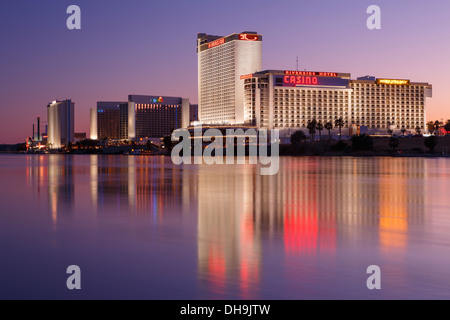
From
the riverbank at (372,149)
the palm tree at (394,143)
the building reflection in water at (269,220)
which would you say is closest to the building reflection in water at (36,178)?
the building reflection in water at (269,220)

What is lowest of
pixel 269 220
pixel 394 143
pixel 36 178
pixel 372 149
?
pixel 269 220

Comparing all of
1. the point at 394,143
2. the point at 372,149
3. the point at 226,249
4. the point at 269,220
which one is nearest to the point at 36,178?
the point at 269,220

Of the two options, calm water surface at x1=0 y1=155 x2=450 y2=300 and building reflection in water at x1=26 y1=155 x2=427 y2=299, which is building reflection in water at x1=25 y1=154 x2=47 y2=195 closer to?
building reflection in water at x1=26 y1=155 x2=427 y2=299


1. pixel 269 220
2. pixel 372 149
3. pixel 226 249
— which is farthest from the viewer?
pixel 372 149

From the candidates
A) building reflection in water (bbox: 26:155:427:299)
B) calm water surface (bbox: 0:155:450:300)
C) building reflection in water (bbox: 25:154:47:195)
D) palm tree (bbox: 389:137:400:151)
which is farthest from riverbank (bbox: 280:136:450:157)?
calm water surface (bbox: 0:155:450:300)

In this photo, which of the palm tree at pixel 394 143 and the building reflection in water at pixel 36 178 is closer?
the building reflection in water at pixel 36 178

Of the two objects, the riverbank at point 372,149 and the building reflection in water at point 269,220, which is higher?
the riverbank at point 372,149

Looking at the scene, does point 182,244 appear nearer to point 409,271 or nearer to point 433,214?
point 409,271

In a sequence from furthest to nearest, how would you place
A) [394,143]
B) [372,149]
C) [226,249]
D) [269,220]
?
[372,149] < [394,143] < [269,220] < [226,249]

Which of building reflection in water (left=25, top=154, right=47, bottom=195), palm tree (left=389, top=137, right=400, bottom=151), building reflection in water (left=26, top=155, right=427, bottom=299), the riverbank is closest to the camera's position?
building reflection in water (left=26, top=155, right=427, bottom=299)

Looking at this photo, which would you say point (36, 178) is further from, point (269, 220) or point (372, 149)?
point (372, 149)

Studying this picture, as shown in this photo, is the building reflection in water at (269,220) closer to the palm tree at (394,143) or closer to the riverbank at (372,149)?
the riverbank at (372,149)
